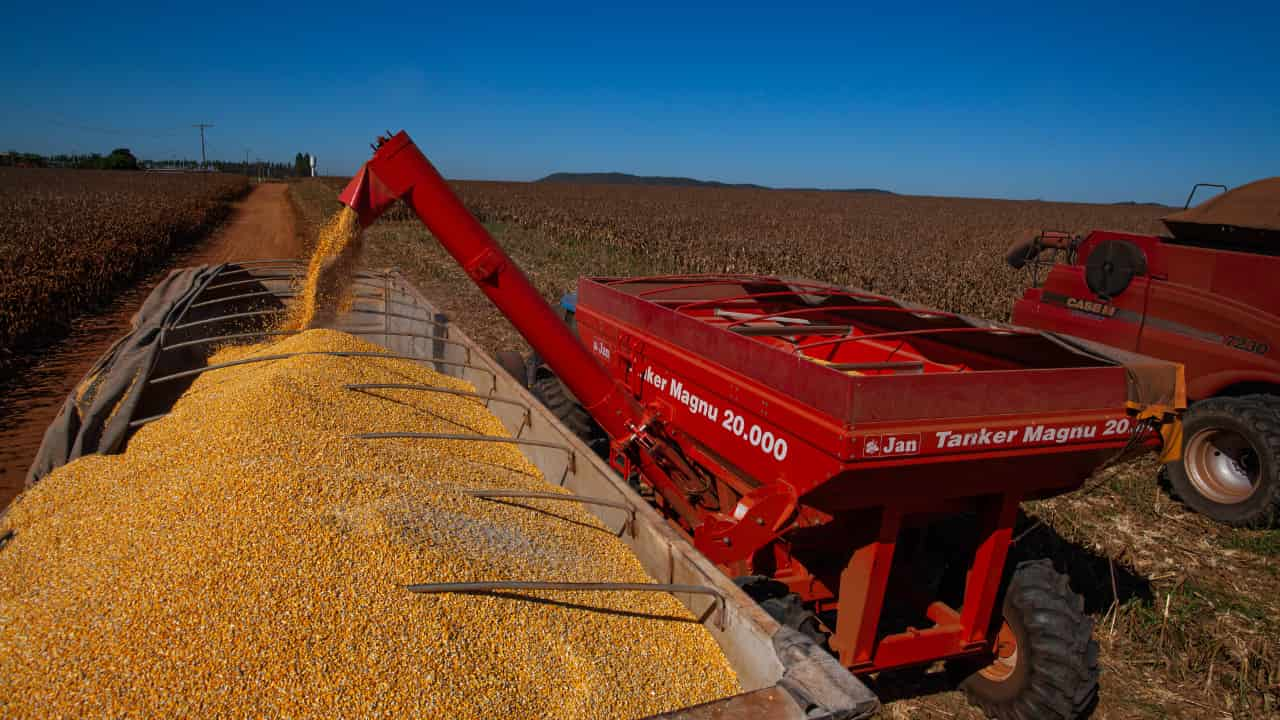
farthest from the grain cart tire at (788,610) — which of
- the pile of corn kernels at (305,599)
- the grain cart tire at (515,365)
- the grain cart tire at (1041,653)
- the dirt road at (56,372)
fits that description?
the dirt road at (56,372)

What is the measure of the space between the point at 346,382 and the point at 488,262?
136 cm

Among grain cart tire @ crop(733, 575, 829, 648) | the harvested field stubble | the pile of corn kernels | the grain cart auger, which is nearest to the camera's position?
the pile of corn kernels

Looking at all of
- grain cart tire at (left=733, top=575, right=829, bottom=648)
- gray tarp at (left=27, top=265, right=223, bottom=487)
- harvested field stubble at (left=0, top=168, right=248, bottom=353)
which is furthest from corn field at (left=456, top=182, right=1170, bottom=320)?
gray tarp at (left=27, top=265, right=223, bottom=487)

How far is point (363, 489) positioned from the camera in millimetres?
2707

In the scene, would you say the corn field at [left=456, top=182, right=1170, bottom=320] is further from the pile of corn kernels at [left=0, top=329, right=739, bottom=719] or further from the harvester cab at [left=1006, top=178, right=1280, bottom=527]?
the pile of corn kernels at [left=0, top=329, right=739, bottom=719]

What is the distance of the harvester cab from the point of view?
16.4 feet

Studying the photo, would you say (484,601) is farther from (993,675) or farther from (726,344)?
(993,675)

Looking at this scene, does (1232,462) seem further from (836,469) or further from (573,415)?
(573,415)

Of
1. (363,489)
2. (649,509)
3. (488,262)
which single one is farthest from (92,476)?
(649,509)

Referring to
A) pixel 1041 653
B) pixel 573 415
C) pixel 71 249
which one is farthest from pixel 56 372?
pixel 1041 653

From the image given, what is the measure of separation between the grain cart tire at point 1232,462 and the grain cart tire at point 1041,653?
3.00 m

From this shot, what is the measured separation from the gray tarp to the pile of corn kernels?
Answer: 34 centimetres

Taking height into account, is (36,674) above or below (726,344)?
below

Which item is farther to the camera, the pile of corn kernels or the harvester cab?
the harvester cab
